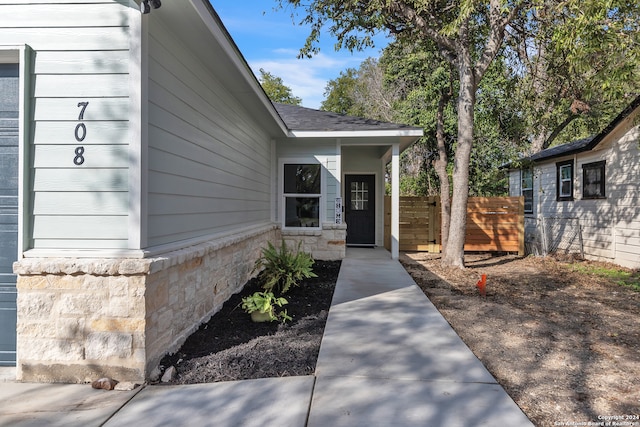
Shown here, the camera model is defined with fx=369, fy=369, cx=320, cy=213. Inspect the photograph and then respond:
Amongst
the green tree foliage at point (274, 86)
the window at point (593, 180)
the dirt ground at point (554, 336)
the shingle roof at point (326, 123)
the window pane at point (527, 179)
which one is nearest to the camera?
the dirt ground at point (554, 336)

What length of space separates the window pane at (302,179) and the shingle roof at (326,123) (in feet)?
2.85

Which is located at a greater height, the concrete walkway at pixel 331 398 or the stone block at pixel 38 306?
the stone block at pixel 38 306

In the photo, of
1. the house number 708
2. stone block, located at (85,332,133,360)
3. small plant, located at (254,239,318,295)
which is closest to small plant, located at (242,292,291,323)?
small plant, located at (254,239,318,295)

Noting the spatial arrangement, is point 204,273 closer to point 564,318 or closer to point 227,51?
point 227,51

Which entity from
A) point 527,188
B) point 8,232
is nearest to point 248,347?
point 8,232

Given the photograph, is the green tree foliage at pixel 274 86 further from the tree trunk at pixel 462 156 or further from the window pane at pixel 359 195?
the tree trunk at pixel 462 156

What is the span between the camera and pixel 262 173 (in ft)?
23.0

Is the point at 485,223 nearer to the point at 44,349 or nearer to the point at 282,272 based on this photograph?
the point at 282,272

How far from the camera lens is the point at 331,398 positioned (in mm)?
2355

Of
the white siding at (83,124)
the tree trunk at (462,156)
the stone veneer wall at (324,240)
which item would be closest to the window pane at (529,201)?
the tree trunk at (462,156)

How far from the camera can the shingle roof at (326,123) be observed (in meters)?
7.69

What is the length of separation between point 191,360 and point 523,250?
9715mm

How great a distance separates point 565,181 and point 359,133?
652 centimetres

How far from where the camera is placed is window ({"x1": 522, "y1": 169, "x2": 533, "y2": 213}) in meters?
12.0
